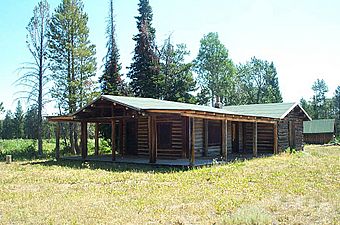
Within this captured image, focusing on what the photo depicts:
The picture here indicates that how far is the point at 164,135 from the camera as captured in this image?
714 inches

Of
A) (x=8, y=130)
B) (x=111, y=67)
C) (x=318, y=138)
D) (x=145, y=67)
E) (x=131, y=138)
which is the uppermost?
(x=145, y=67)

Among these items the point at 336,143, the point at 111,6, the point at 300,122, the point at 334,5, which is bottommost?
the point at 336,143

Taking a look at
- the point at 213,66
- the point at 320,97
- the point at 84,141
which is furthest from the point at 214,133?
the point at 320,97

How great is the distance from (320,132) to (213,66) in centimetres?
1610

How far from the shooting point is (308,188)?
9414 millimetres

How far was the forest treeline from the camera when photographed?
912 inches

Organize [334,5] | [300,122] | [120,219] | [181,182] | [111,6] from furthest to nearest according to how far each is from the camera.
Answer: [111,6] → [300,122] → [334,5] → [181,182] → [120,219]

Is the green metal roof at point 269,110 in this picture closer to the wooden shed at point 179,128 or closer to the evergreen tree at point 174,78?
the wooden shed at point 179,128

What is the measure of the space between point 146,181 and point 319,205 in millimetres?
5432

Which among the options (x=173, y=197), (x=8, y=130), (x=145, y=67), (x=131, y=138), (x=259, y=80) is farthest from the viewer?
(x=8, y=130)

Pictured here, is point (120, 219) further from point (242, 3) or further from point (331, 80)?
point (331, 80)

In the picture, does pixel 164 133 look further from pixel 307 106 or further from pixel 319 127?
pixel 307 106

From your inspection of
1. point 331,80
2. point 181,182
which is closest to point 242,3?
point 181,182

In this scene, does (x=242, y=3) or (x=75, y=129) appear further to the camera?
(x=75, y=129)
